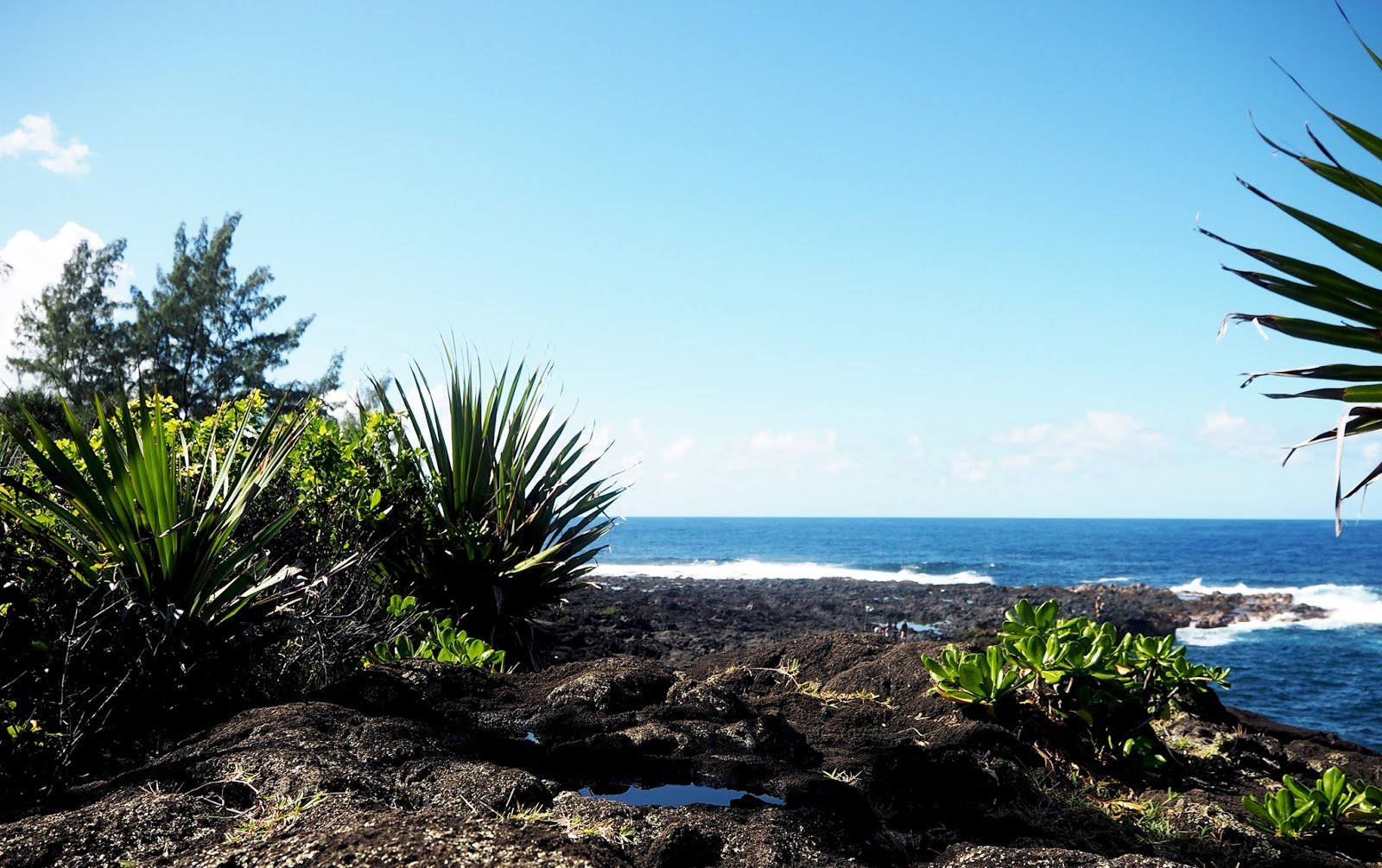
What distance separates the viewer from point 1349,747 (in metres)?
4.46

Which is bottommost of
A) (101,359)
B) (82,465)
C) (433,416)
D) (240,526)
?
(240,526)

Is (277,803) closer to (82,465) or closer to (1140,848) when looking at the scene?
(1140,848)

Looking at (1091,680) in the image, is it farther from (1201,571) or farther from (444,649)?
(1201,571)

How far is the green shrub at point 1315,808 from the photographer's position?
2.87m

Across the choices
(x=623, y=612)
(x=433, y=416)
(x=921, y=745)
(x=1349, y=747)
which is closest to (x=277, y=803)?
(x=921, y=745)

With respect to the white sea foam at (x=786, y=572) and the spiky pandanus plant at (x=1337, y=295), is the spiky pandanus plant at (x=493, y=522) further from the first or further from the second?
the white sea foam at (x=786, y=572)

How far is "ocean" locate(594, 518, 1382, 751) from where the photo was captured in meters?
16.4

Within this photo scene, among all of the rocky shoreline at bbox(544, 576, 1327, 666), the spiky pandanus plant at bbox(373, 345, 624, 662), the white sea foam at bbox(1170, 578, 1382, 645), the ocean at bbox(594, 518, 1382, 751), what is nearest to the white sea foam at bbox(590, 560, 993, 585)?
the ocean at bbox(594, 518, 1382, 751)

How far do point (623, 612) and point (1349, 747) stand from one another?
9926mm

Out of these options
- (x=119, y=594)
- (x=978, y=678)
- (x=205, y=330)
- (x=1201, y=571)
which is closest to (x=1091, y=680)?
(x=978, y=678)

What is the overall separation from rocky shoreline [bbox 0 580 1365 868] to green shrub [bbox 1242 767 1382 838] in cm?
6

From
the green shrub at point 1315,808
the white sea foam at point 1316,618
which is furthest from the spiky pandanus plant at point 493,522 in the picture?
the white sea foam at point 1316,618

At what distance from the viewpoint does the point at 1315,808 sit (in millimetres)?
2881

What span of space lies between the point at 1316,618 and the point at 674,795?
3155 cm
